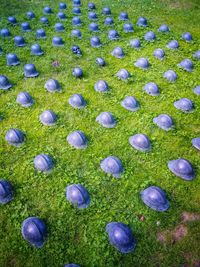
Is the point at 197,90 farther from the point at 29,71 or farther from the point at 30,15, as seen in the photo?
the point at 30,15

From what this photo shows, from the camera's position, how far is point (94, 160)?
6.79 metres

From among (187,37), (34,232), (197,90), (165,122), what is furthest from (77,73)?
(34,232)

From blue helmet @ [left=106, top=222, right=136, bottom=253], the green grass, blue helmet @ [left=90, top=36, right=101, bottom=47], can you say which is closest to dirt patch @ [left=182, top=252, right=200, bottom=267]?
the green grass

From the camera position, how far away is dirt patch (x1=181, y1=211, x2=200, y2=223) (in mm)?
5809

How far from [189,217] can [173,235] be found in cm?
52

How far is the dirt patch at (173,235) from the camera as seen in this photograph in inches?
215

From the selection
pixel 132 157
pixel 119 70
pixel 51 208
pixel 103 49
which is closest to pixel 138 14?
pixel 103 49

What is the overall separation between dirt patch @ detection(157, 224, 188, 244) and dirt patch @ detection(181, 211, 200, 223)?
0.17 metres

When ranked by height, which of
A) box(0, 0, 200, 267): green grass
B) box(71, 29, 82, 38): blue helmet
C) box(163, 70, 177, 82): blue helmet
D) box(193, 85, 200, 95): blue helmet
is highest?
box(163, 70, 177, 82): blue helmet

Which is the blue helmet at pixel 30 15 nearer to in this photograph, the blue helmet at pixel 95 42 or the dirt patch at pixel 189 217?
the blue helmet at pixel 95 42

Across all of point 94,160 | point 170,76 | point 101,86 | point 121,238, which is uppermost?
point 170,76

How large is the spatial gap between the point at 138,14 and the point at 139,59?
14.4ft

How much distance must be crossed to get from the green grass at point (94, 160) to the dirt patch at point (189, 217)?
9 cm

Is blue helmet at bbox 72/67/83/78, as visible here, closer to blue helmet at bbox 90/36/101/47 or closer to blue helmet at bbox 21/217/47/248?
blue helmet at bbox 90/36/101/47
